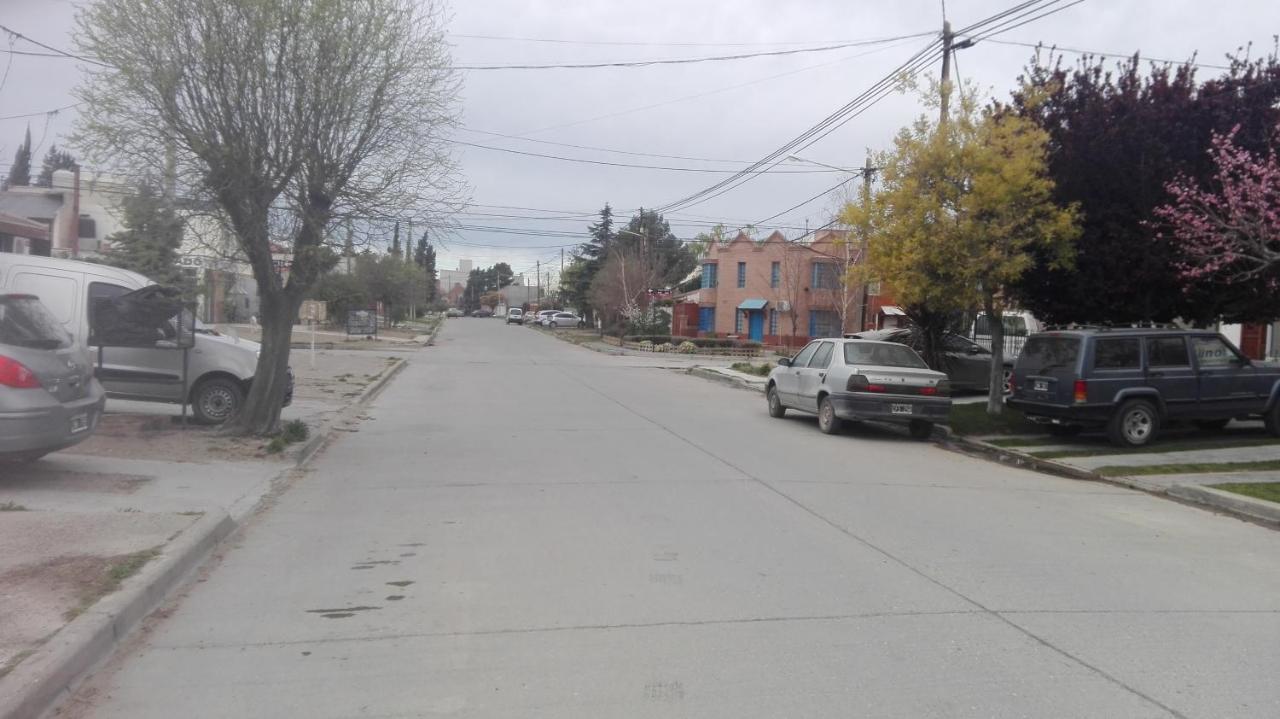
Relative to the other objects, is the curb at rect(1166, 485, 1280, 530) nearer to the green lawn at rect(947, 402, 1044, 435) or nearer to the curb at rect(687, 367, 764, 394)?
the green lawn at rect(947, 402, 1044, 435)

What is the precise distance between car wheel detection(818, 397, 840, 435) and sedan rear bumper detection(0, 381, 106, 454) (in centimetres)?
1056

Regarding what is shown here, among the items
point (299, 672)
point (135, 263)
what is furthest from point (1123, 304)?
point (135, 263)

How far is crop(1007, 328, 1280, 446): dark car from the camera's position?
47.3ft

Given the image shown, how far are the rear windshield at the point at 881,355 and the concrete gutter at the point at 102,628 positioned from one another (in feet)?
33.8

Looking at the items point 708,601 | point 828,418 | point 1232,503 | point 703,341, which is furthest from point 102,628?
point 703,341

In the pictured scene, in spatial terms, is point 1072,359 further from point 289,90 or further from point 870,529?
point 289,90

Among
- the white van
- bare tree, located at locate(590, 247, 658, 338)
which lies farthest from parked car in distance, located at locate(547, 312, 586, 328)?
the white van

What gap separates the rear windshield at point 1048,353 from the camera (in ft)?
47.8

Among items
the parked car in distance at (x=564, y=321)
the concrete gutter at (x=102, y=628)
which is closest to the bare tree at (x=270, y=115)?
the concrete gutter at (x=102, y=628)

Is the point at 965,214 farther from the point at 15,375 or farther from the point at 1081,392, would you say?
the point at 15,375

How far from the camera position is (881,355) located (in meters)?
A: 16.3

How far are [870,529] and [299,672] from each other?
533cm

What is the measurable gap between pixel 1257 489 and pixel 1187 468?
189 cm

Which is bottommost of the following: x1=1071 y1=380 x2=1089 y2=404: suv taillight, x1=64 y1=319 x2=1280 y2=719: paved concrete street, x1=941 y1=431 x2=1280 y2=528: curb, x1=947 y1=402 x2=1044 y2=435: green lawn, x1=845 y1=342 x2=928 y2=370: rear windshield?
x1=64 y1=319 x2=1280 y2=719: paved concrete street
